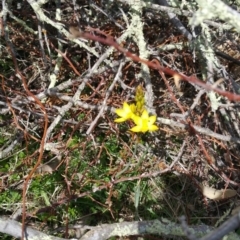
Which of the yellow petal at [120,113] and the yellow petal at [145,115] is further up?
the yellow petal at [145,115]

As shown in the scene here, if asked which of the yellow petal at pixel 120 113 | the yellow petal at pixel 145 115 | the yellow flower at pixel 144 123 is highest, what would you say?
the yellow petal at pixel 145 115

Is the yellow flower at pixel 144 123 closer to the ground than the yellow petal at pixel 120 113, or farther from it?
farther from it

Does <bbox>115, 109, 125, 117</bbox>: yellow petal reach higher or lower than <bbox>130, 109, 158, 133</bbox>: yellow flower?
lower

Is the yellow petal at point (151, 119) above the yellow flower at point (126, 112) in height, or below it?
above

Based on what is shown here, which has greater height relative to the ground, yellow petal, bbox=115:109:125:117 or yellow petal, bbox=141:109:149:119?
yellow petal, bbox=141:109:149:119

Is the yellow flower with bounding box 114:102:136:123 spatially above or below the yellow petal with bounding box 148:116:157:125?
below

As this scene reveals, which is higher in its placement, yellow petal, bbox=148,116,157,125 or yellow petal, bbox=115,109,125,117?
yellow petal, bbox=148,116,157,125

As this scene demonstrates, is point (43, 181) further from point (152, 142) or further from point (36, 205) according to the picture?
point (152, 142)

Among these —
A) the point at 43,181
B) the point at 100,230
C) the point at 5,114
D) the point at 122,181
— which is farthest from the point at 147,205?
the point at 5,114

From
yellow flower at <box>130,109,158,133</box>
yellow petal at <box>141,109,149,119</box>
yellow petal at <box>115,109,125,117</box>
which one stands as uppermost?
yellow petal at <box>141,109,149,119</box>

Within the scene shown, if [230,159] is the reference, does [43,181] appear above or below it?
below

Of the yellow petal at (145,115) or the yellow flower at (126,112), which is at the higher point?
the yellow petal at (145,115)
